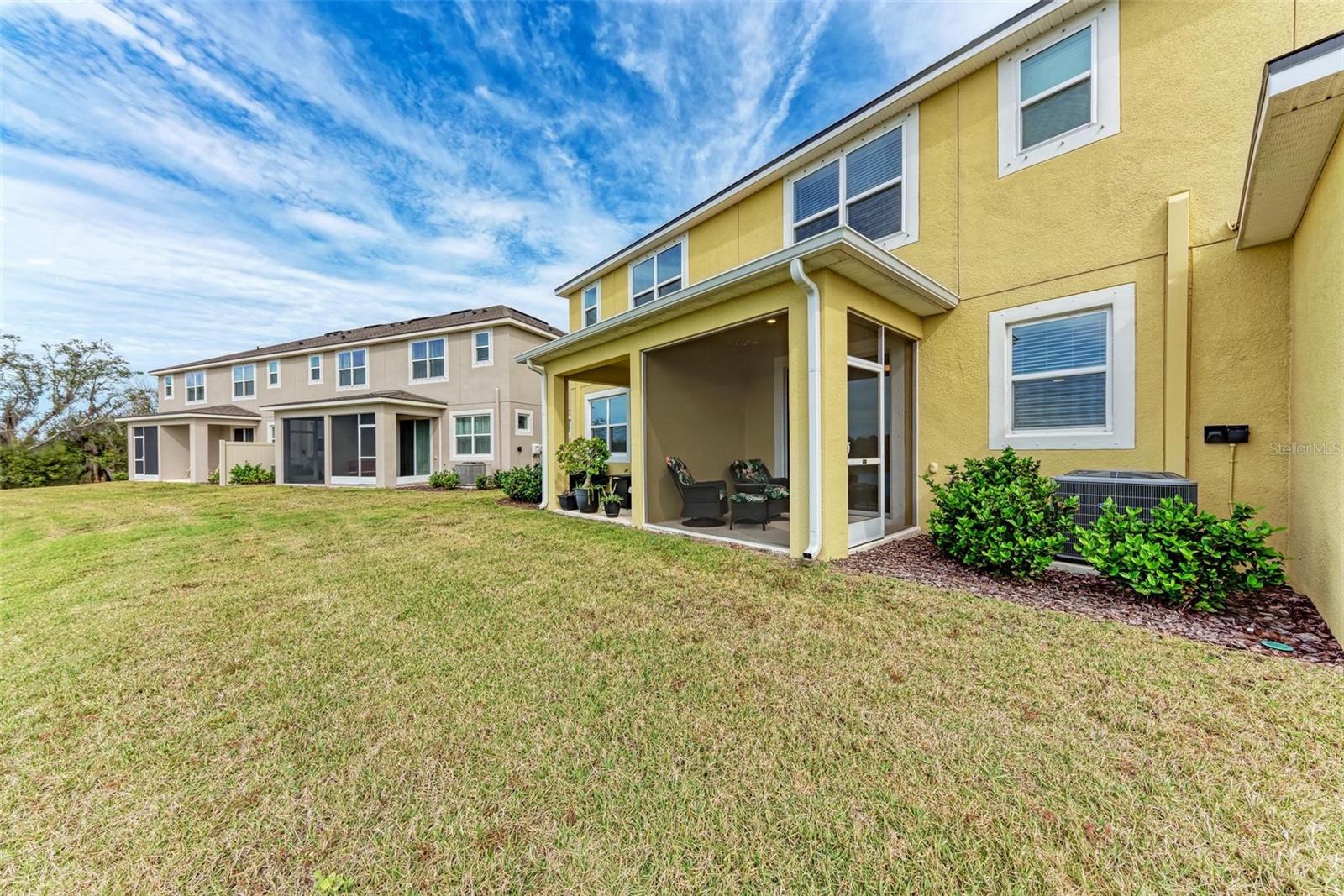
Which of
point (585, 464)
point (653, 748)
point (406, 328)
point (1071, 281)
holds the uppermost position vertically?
point (406, 328)

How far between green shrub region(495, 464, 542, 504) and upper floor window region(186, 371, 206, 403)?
68.6ft

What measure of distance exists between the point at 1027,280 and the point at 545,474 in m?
8.42

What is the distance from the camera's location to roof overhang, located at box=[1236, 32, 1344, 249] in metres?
2.58

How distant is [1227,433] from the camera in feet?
14.7

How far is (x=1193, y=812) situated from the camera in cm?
173

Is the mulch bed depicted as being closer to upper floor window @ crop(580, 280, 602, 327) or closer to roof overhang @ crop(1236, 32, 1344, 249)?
roof overhang @ crop(1236, 32, 1344, 249)

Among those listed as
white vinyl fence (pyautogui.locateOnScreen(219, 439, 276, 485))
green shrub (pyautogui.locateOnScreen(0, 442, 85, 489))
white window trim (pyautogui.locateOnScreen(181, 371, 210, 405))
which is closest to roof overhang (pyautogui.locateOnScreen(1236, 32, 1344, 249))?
white vinyl fence (pyautogui.locateOnScreen(219, 439, 276, 485))

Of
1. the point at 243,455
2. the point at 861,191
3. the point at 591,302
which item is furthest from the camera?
the point at 243,455

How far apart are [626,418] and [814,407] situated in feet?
22.2

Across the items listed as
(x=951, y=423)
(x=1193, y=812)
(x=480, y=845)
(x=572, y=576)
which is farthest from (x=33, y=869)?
(x=951, y=423)

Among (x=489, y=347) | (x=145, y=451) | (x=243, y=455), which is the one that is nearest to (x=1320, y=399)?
(x=489, y=347)

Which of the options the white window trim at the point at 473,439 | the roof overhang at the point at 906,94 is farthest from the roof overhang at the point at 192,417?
the roof overhang at the point at 906,94

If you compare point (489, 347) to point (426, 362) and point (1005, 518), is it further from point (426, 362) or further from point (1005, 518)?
point (1005, 518)

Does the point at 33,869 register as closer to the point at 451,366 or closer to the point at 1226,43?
the point at 1226,43
